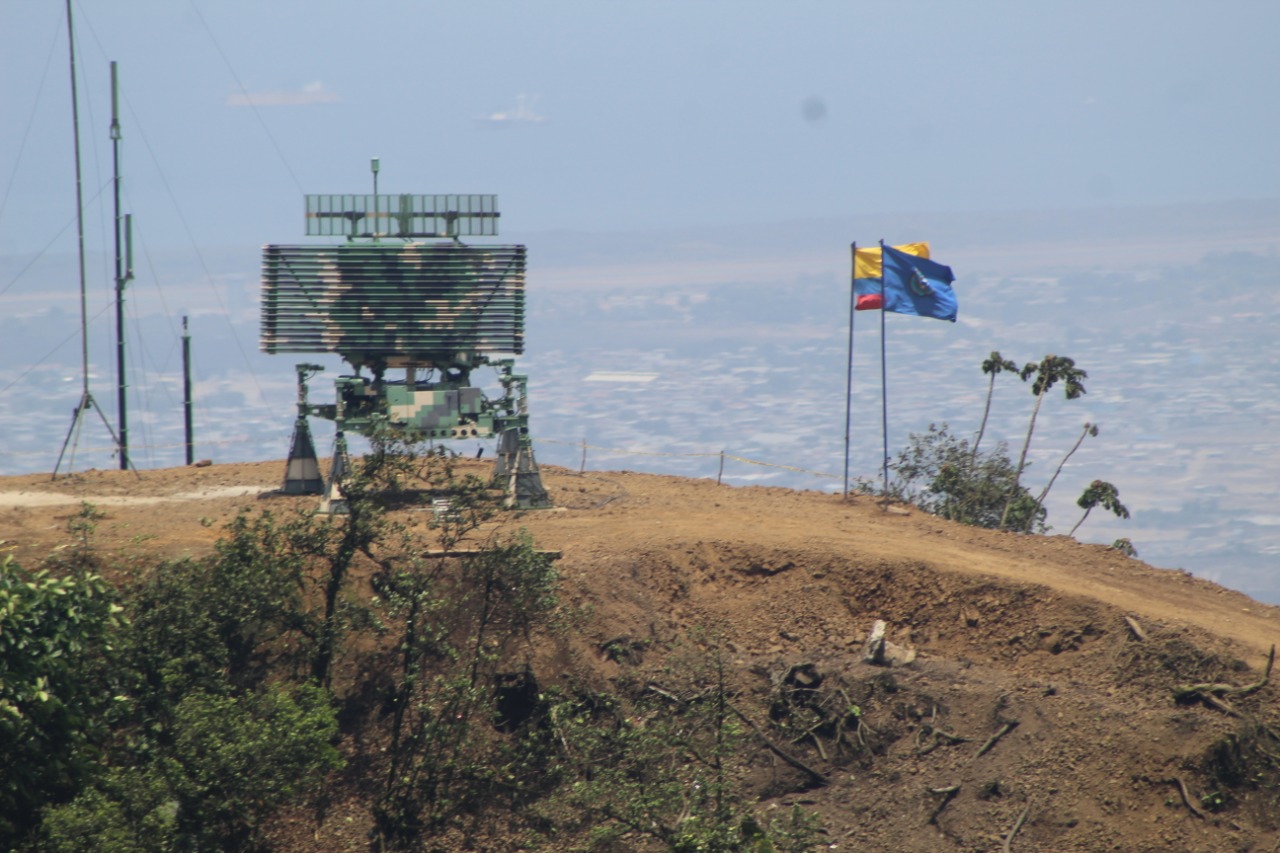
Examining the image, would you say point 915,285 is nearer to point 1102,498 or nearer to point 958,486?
point 958,486

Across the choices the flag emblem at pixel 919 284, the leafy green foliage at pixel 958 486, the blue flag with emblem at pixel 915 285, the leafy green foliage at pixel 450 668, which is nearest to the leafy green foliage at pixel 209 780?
the leafy green foliage at pixel 450 668

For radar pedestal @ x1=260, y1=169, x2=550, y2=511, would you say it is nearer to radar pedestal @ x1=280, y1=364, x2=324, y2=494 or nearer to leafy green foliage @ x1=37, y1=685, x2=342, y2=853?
radar pedestal @ x1=280, y1=364, x2=324, y2=494

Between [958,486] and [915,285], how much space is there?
4.98 m

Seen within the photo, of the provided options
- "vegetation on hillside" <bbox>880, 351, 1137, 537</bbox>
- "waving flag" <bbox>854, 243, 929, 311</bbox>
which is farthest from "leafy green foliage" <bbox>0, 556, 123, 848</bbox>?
"vegetation on hillside" <bbox>880, 351, 1137, 537</bbox>

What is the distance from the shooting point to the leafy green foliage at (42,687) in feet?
69.9

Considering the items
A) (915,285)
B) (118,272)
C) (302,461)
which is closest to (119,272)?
(118,272)

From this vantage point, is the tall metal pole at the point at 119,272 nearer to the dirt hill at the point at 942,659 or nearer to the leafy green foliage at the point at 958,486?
the dirt hill at the point at 942,659

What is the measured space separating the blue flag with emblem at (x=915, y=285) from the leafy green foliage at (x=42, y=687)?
1764 cm

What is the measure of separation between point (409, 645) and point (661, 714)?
397 cm

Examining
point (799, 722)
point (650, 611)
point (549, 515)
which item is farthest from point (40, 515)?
point (799, 722)

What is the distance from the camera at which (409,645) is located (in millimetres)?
25609

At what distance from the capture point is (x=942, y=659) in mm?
27109

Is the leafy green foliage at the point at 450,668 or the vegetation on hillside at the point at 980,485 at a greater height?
the vegetation on hillside at the point at 980,485

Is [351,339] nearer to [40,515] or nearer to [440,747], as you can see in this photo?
[40,515]
